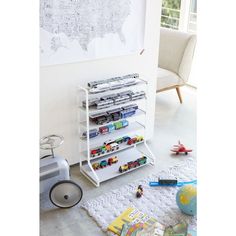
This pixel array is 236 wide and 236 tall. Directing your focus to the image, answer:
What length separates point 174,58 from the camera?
3.82m

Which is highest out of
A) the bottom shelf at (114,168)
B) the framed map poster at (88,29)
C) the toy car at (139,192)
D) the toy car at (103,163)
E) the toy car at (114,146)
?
the framed map poster at (88,29)

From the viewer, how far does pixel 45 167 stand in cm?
218

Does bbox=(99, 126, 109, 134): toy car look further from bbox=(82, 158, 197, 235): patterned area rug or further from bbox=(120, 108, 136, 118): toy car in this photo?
bbox=(82, 158, 197, 235): patterned area rug

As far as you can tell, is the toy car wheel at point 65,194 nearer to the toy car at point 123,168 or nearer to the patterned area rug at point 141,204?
the patterned area rug at point 141,204

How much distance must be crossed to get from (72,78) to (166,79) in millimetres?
1581

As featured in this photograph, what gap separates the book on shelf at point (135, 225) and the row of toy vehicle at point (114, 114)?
2.23ft

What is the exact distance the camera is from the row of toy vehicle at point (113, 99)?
2388 mm

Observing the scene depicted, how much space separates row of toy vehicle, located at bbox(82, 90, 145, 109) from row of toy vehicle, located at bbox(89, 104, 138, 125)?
0.09 m

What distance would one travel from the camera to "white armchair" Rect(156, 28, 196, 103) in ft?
12.2

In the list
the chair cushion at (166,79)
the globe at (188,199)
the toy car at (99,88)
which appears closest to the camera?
the globe at (188,199)

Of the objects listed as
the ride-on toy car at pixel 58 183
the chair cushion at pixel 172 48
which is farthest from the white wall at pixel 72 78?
the chair cushion at pixel 172 48

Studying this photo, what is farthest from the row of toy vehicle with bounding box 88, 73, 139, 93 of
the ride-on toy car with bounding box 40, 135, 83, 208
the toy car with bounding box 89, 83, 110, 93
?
the ride-on toy car with bounding box 40, 135, 83, 208
